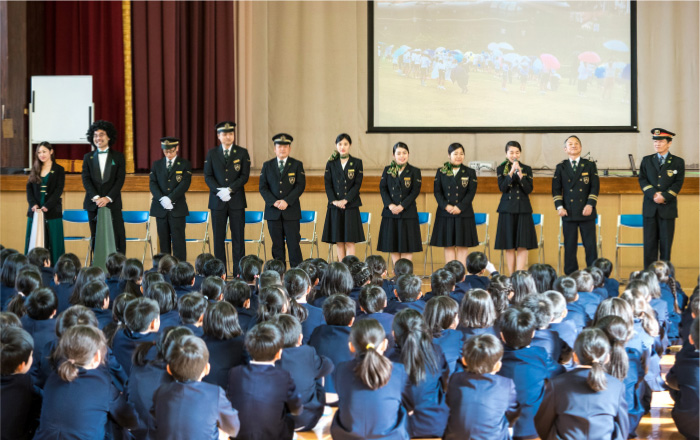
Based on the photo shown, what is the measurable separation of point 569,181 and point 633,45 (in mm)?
3900

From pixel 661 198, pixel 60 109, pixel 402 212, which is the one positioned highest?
pixel 60 109

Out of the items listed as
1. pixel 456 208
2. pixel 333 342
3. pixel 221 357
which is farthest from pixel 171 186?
pixel 221 357

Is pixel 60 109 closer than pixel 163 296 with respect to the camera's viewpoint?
No

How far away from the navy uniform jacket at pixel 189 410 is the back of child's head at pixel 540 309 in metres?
1.48

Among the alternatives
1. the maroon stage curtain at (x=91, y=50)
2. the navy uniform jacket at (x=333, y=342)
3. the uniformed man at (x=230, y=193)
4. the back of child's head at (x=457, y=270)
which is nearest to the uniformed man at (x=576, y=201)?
the back of child's head at (x=457, y=270)

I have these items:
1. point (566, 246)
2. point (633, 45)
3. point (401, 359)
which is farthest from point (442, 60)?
point (401, 359)

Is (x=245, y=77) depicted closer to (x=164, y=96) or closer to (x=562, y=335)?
(x=164, y=96)

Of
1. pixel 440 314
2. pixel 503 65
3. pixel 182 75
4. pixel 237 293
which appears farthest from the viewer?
pixel 503 65

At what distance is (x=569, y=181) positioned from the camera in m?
7.13

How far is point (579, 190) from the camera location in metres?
7.08

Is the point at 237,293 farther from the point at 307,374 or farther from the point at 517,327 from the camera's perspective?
the point at 517,327

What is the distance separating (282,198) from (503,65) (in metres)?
4.52

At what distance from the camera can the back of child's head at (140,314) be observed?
3.31 m

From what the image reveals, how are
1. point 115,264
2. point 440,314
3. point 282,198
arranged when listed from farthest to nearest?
point 282,198, point 115,264, point 440,314
